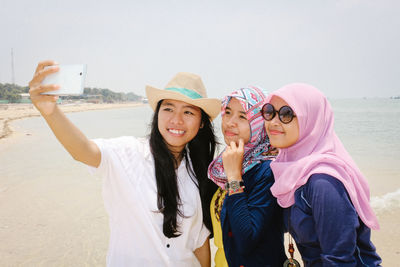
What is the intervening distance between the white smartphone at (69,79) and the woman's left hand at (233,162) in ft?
3.04

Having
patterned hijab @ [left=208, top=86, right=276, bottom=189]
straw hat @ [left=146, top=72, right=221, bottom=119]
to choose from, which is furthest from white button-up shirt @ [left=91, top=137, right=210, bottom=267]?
Answer: straw hat @ [left=146, top=72, right=221, bottom=119]

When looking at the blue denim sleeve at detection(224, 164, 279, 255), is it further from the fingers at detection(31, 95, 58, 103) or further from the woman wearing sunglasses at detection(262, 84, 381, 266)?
the fingers at detection(31, 95, 58, 103)

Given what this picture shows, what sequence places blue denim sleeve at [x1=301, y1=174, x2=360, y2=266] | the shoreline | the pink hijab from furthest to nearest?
the shoreline → the pink hijab → blue denim sleeve at [x1=301, y1=174, x2=360, y2=266]

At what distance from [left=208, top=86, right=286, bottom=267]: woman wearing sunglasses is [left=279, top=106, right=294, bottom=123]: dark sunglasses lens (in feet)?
0.98

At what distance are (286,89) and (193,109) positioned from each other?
0.76m

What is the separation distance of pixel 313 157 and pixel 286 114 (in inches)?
11.3

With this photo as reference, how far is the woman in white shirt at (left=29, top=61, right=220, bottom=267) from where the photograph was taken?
195cm

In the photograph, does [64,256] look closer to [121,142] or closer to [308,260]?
[121,142]

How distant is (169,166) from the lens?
2.14m

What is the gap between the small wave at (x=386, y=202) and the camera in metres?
Result: 5.82

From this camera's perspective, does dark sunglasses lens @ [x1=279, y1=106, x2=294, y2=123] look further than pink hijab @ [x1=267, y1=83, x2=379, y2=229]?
Yes

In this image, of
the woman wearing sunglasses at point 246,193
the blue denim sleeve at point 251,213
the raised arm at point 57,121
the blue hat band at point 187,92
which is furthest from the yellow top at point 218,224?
the raised arm at point 57,121

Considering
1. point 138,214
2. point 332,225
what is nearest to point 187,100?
point 138,214

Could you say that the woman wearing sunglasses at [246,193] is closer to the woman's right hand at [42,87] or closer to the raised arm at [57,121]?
the raised arm at [57,121]
